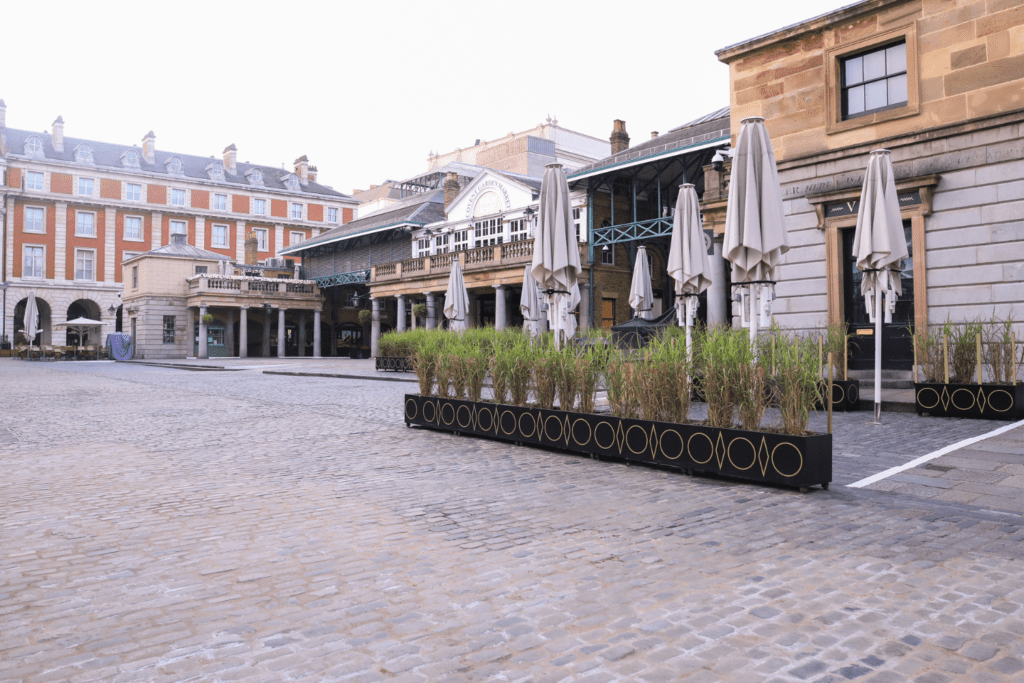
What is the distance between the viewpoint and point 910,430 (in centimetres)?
897

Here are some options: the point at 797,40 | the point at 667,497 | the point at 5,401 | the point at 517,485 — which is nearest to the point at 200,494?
the point at 517,485

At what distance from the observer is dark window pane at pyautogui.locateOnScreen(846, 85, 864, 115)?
571 inches

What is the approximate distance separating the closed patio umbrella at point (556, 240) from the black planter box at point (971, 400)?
18.5 ft

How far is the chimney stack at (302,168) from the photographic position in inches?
2820

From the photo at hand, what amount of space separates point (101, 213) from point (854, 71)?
62366 millimetres

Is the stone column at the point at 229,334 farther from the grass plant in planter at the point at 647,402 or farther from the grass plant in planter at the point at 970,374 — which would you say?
the grass plant in planter at the point at 970,374

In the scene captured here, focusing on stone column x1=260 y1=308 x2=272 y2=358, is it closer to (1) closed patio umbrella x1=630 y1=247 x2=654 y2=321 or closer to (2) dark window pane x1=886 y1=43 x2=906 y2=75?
(1) closed patio umbrella x1=630 y1=247 x2=654 y2=321

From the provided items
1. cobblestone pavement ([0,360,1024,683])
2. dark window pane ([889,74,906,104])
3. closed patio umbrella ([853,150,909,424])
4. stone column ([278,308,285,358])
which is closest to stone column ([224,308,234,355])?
stone column ([278,308,285,358])

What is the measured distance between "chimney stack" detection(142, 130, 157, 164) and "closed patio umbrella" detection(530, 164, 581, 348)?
210 ft

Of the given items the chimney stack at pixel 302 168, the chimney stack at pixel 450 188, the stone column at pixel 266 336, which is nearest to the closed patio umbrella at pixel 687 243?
the chimney stack at pixel 450 188

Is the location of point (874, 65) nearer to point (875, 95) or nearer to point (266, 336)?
point (875, 95)

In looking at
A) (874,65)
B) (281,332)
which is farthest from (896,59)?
(281,332)

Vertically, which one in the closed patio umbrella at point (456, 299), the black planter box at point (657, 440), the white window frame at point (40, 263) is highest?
the white window frame at point (40, 263)

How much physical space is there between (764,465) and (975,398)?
238 inches
